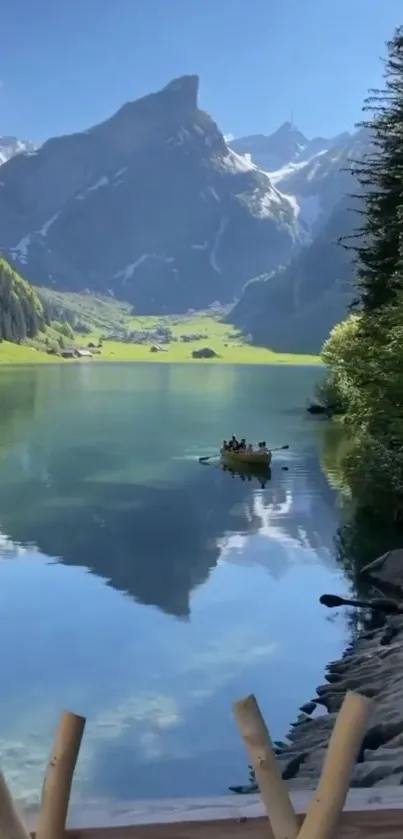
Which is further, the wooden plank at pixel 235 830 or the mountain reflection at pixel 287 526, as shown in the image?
the mountain reflection at pixel 287 526

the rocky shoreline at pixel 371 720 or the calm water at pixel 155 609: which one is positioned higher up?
the rocky shoreline at pixel 371 720

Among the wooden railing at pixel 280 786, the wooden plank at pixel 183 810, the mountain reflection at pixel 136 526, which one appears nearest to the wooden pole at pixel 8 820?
the wooden railing at pixel 280 786

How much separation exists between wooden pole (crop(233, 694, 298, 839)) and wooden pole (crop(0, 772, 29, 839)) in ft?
2.80

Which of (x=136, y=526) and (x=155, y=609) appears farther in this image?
(x=136, y=526)

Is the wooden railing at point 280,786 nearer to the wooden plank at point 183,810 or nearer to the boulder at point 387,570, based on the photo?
the wooden plank at point 183,810

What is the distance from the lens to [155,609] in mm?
24578

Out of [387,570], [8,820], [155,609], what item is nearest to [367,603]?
[387,570]

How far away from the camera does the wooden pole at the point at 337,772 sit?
124 inches

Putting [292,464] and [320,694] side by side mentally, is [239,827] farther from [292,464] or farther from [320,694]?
[292,464]

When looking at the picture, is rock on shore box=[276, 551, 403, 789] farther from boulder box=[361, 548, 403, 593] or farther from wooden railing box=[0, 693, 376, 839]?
wooden railing box=[0, 693, 376, 839]

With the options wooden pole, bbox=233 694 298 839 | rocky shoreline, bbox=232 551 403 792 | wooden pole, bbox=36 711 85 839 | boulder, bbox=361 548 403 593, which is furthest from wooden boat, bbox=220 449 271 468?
wooden pole, bbox=36 711 85 839

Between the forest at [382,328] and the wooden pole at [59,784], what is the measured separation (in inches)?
1073

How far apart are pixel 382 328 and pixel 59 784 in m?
33.8

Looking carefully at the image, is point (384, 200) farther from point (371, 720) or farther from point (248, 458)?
point (371, 720)
